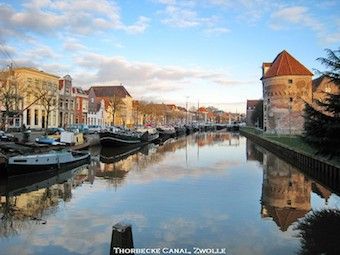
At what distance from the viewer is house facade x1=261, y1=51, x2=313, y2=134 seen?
5991 cm

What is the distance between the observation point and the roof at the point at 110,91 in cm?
10725

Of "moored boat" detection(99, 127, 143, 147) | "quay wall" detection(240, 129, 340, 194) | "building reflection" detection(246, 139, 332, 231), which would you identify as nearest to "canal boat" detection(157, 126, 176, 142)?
"moored boat" detection(99, 127, 143, 147)

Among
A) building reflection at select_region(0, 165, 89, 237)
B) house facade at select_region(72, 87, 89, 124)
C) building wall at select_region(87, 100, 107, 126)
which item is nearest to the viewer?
building reflection at select_region(0, 165, 89, 237)

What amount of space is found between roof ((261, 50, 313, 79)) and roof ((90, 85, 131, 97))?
168 ft

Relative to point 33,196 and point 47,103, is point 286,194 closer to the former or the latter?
point 33,196

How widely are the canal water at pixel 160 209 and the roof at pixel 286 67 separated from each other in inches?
1441

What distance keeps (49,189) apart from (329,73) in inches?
597

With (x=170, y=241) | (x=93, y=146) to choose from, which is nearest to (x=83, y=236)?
(x=170, y=241)

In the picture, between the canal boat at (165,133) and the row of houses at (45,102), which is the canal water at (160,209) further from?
the canal boat at (165,133)

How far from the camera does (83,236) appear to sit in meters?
12.2

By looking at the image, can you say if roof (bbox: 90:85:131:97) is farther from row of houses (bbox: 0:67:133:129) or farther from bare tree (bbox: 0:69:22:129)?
bare tree (bbox: 0:69:22:129)

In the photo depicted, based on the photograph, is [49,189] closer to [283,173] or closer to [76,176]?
[76,176]

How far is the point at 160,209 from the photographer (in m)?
16.1

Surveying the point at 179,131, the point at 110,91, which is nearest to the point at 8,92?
the point at 179,131
